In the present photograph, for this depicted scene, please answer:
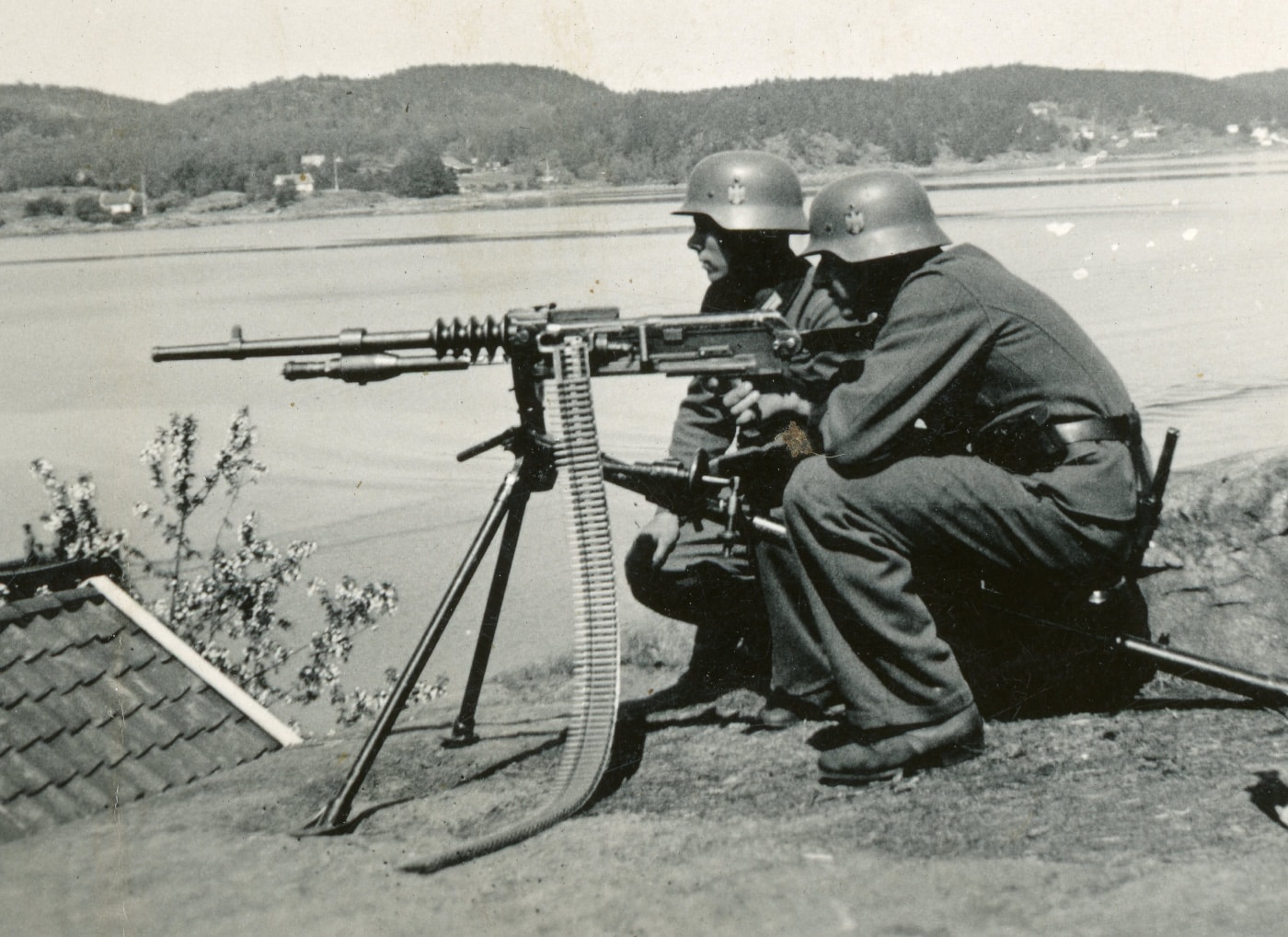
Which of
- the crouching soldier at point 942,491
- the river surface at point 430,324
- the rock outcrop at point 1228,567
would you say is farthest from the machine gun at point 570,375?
the river surface at point 430,324

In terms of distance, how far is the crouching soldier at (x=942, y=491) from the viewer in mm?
3707

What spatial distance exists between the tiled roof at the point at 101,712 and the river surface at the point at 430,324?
137 inches

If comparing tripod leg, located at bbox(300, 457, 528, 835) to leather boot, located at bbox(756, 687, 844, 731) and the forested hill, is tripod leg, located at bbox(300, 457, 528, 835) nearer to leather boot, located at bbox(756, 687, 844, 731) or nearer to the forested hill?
leather boot, located at bbox(756, 687, 844, 731)

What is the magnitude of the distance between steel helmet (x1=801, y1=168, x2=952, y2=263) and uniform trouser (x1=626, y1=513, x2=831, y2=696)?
1.05 metres

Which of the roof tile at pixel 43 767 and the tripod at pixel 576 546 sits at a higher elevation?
the tripod at pixel 576 546

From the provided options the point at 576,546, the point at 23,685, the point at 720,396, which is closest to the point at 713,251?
the point at 720,396

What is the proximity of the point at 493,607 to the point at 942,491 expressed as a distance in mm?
1507

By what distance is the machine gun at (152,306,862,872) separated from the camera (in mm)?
3859

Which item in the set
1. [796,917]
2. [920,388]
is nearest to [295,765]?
[796,917]

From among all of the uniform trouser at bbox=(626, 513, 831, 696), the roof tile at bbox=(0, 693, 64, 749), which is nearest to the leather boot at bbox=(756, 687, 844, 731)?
the uniform trouser at bbox=(626, 513, 831, 696)

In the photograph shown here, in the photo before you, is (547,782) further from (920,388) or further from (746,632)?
(920,388)

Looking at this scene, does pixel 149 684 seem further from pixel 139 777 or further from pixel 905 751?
pixel 905 751

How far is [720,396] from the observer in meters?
Result: 4.73

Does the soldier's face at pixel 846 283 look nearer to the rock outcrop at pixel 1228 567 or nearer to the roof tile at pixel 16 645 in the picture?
the rock outcrop at pixel 1228 567
